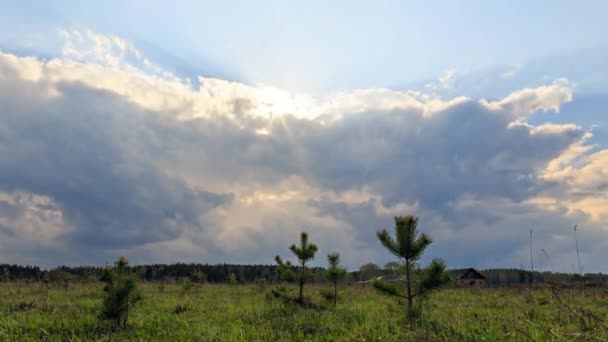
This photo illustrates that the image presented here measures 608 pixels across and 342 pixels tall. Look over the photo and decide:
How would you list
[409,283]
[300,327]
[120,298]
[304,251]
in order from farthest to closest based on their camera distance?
[304,251]
[409,283]
[120,298]
[300,327]

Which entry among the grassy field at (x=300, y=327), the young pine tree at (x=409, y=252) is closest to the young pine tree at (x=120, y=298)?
the grassy field at (x=300, y=327)

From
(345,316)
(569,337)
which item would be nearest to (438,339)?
A: (569,337)

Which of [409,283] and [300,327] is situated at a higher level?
[409,283]

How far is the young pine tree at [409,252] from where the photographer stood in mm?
9211

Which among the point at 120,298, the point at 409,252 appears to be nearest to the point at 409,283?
the point at 409,252

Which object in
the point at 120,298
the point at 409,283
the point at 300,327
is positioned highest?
the point at 409,283

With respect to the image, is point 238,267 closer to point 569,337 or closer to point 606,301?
point 606,301

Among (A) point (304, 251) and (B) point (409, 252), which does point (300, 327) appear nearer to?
(B) point (409, 252)

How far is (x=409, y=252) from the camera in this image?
375 inches

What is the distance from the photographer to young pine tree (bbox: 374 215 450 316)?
921 cm

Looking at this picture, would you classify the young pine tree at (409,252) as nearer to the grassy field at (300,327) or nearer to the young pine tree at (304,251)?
the grassy field at (300,327)

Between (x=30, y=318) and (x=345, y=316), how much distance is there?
Result: 7558 mm

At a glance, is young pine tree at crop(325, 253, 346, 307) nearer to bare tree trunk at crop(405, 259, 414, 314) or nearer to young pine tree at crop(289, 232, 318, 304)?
young pine tree at crop(289, 232, 318, 304)

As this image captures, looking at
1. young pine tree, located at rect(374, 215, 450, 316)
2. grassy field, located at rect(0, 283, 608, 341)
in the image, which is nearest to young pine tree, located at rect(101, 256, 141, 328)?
grassy field, located at rect(0, 283, 608, 341)
